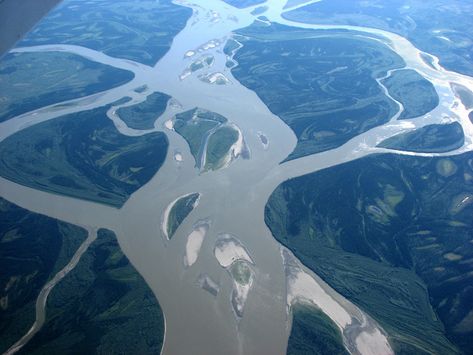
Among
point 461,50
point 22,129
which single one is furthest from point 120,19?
point 461,50

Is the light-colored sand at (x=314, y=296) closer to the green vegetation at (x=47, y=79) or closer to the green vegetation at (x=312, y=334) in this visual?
the green vegetation at (x=312, y=334)

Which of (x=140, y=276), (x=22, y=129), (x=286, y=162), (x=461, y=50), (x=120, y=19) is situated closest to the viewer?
(x=140, y=276)

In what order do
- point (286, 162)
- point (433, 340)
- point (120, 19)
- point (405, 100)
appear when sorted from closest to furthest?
point (433, 340) → point (286, 162) → point (405, 100) → point (120, 19)

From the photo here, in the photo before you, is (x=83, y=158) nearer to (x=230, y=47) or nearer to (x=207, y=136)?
(x=207, y=136)

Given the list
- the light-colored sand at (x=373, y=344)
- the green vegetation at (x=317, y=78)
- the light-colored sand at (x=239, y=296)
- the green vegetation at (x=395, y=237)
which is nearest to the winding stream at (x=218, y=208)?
the light-colored sand at (x=373, y=344)

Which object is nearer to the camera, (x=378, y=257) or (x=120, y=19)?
(x=378, y=257)

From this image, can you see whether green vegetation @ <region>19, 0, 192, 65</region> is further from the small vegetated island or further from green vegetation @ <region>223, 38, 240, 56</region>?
the small vegetated island

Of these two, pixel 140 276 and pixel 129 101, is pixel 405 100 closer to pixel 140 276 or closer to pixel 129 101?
pixel 129 101
